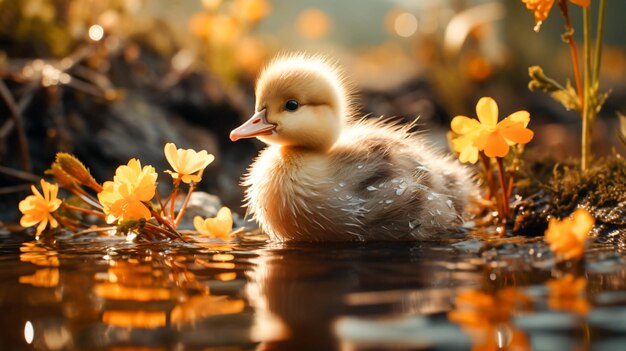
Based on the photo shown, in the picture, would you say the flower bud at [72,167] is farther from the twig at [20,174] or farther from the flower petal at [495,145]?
the flower petal at [495,145]

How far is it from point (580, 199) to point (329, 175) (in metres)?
1.48

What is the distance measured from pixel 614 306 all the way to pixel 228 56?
7.37 m

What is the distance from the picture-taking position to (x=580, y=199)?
13.6ft

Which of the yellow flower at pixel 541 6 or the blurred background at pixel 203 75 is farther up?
the blurred background at pixel 203 75

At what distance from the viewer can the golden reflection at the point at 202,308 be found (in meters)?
2.15

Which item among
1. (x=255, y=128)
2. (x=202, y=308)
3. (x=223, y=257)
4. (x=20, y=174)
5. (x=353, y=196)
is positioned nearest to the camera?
(x=202, y=308)

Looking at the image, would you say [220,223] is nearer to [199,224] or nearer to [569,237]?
[199,224]

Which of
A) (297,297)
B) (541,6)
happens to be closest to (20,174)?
(297,297)

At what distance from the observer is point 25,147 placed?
5566mm

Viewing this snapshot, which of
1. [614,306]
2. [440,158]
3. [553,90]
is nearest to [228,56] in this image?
[440,158]

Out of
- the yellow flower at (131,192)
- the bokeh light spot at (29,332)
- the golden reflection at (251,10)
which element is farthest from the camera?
the golden reflection at (251,10)

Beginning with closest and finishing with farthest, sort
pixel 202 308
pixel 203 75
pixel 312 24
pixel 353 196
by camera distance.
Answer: pixel 202 308, pixel 353 196, pixel 203 75, pixel 312 24

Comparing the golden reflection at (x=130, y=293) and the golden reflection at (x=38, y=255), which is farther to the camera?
the golden reflection at (x=38, y=255)

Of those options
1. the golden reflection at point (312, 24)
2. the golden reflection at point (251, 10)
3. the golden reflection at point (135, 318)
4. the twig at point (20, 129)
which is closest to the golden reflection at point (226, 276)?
the golden reflection at point (135, 318)
